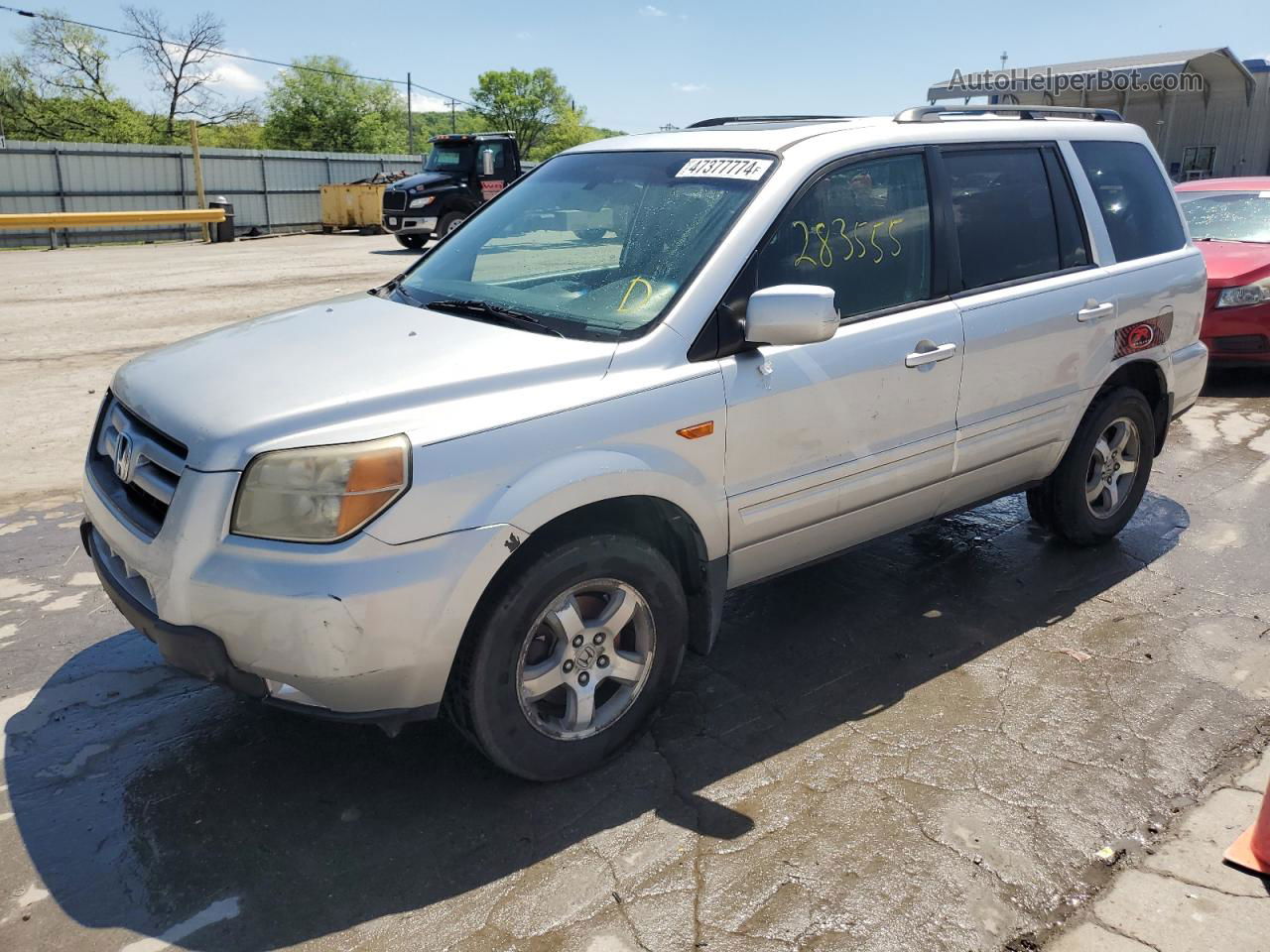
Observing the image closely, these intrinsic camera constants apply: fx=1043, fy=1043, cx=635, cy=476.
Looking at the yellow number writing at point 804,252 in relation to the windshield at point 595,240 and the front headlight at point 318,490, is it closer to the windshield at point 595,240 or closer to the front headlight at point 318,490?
the windshield at point 595,240

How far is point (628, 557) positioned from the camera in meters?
3.05

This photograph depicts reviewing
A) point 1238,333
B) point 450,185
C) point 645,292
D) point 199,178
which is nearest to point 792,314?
point 645,292

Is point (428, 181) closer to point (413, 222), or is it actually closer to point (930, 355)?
point (413, 222)

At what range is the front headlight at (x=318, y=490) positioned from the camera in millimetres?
2609

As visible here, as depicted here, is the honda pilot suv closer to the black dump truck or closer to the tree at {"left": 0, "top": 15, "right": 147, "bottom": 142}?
the black dump truck

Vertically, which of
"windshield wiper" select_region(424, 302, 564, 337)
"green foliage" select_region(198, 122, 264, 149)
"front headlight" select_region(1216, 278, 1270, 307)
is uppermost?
"green foliage" select_region(198, 122, 264, 149)

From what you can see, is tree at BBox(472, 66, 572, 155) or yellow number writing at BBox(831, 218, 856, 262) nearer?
yellow number writing at BBox(831, 218, 856, 262)

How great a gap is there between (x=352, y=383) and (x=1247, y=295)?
7900 mm

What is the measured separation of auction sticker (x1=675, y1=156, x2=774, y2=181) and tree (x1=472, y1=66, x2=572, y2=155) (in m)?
124

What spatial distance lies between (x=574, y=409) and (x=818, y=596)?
6.65ft

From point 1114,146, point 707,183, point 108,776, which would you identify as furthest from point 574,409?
point 1114,146

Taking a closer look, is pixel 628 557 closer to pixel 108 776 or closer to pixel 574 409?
pixel 574 409

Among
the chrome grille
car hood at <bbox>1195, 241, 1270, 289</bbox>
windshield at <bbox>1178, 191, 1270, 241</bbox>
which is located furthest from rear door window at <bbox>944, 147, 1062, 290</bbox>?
windshield at <bbox>1178, 191, 1270, 241</bbox>

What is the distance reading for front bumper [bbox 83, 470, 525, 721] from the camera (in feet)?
8.46
